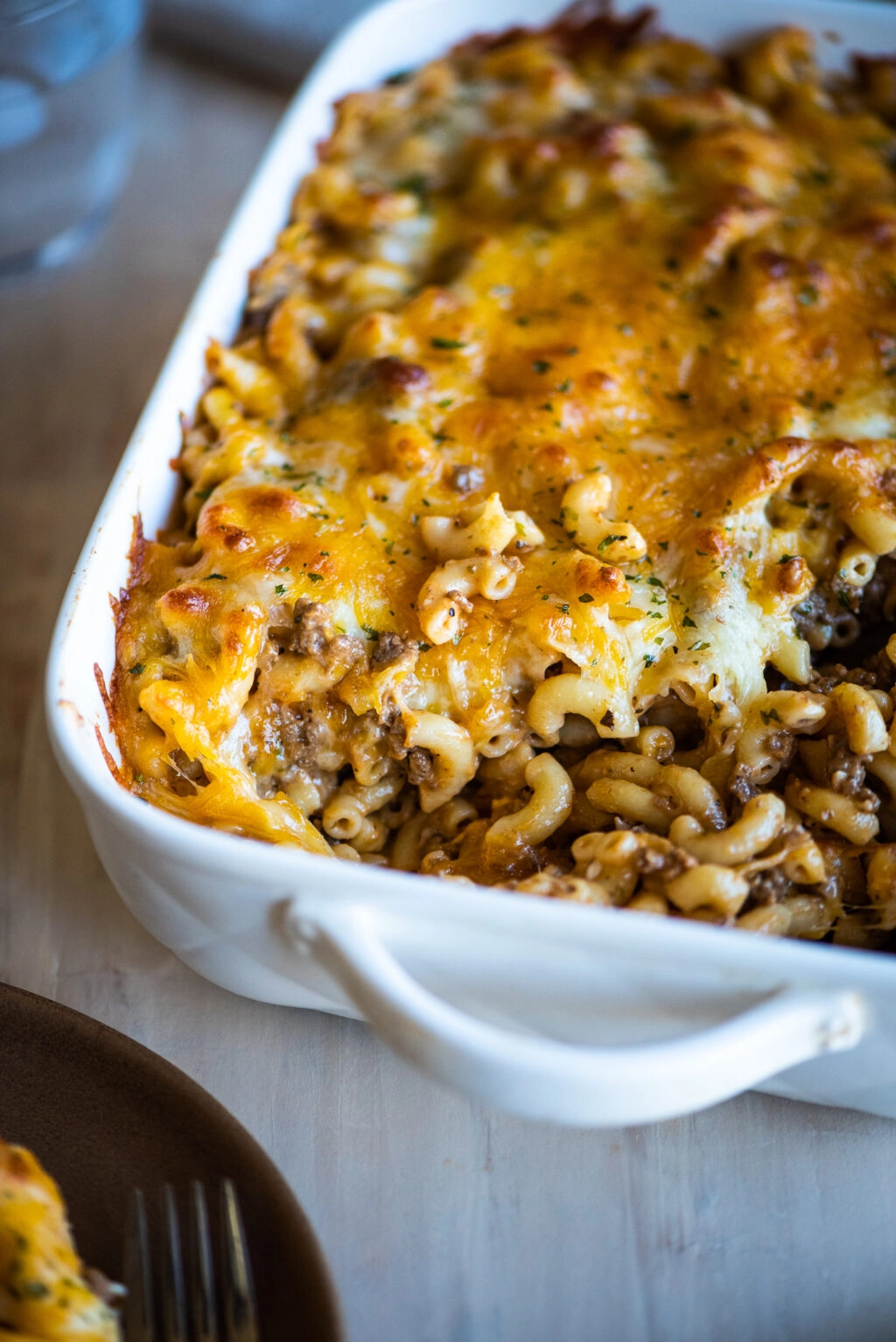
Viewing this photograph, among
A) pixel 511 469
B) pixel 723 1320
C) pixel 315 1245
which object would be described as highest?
pixel 511 469

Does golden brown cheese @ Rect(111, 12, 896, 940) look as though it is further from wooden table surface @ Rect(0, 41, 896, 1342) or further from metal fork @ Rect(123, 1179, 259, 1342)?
metal fork @ Rect(123, 1179, 259, 1342)

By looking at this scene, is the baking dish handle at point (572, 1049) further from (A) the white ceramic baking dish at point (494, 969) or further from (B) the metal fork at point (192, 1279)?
(B) the metal fork at point (192, 1279)

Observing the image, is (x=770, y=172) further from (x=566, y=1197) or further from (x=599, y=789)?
(x=566, y=1197)

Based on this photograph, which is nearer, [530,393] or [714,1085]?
[714,1085]

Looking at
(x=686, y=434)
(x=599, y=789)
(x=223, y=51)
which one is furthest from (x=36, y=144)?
(x=599, y=789)

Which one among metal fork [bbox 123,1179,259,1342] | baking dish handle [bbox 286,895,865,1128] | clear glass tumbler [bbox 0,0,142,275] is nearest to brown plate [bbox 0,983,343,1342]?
metal fork [bbox 123,1179,259,1342]

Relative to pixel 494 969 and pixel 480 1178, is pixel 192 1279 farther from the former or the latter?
pixel 494 969

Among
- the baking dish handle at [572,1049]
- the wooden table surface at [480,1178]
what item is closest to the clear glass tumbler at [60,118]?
the wooden table surface at [480,1178]
